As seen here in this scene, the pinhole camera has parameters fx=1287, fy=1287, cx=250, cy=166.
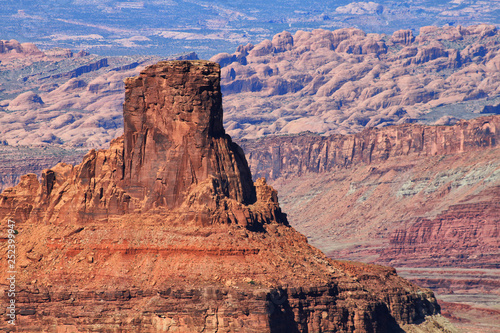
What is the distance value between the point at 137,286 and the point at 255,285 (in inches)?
338

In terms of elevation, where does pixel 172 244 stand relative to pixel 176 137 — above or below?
below

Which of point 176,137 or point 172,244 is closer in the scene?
point 172,244

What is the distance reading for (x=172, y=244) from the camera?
95812 millimetres

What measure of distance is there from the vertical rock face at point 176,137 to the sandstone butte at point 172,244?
0.33 ft

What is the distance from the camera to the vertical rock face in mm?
99938

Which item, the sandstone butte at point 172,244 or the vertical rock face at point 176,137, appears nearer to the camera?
the sandstone butte at point 172,244

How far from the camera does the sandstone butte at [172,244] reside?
301 feet

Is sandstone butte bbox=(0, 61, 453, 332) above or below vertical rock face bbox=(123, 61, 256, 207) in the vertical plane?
below

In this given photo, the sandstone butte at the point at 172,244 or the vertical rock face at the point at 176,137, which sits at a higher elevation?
the vertical rock face at the point at 176,137

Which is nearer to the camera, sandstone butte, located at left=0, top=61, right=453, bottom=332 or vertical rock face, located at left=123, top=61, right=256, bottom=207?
sandstone butte, located at left=0, top=61, right=453, bottom=332

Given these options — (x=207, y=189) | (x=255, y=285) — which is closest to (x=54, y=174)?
(x=207, y=189)

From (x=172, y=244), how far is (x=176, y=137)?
9744 millimetres

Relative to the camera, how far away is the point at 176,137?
101 meters

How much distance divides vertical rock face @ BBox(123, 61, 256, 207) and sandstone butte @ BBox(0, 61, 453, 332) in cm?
10
